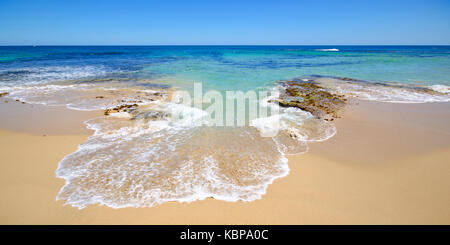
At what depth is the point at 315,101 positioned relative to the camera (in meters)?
11.0

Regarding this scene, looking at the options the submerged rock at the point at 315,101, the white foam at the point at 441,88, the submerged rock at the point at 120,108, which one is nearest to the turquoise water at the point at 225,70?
the white foam at the point at 441,88

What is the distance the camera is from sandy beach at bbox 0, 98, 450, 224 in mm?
3779

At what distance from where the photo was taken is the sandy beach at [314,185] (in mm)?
3779

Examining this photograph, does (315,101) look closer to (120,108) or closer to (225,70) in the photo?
(120,108)

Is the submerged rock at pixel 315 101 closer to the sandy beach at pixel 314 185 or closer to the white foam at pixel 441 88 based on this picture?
the sandy beach at pixel 314 185

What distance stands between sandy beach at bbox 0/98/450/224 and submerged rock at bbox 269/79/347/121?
1.68 meters

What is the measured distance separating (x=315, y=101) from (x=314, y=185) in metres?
7.51

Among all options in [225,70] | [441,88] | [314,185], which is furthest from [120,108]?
[441,88]

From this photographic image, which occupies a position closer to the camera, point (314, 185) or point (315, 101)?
point (314, 185)

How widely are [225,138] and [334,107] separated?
661cm

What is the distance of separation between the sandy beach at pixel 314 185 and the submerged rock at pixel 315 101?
168 cm
